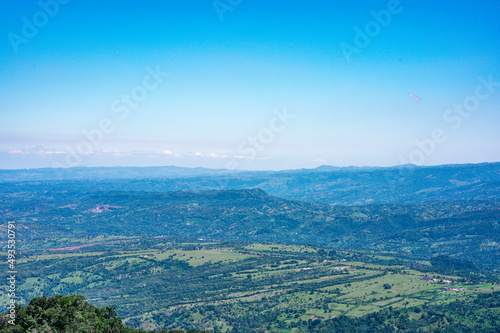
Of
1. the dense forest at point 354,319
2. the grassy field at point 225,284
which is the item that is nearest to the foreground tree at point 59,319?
the dense forest at point 354,319

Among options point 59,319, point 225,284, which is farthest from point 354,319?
point 59,319

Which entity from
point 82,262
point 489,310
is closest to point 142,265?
point 82,262

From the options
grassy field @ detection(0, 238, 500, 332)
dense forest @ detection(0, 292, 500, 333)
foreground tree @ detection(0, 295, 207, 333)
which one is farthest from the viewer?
grassy field @ detection(0, 238, 500, 332)

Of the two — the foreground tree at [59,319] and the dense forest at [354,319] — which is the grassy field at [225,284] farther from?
the foreground tree at [59,319]

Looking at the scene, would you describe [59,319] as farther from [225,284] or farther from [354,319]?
[225,284]

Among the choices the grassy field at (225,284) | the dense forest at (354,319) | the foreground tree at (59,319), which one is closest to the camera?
the foreground tree at (59,319)

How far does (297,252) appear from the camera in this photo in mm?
175000

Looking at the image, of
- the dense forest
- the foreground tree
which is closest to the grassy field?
the dense forest

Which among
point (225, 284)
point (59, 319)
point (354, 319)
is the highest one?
point (59, 319)

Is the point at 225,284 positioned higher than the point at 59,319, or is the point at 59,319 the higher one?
the point at 59,319

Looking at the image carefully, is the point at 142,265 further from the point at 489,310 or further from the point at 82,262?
the point at 489,310

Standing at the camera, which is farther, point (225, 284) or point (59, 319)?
point (225, 284)

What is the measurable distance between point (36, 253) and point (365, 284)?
479 ft

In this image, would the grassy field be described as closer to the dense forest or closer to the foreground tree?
the dense forest
